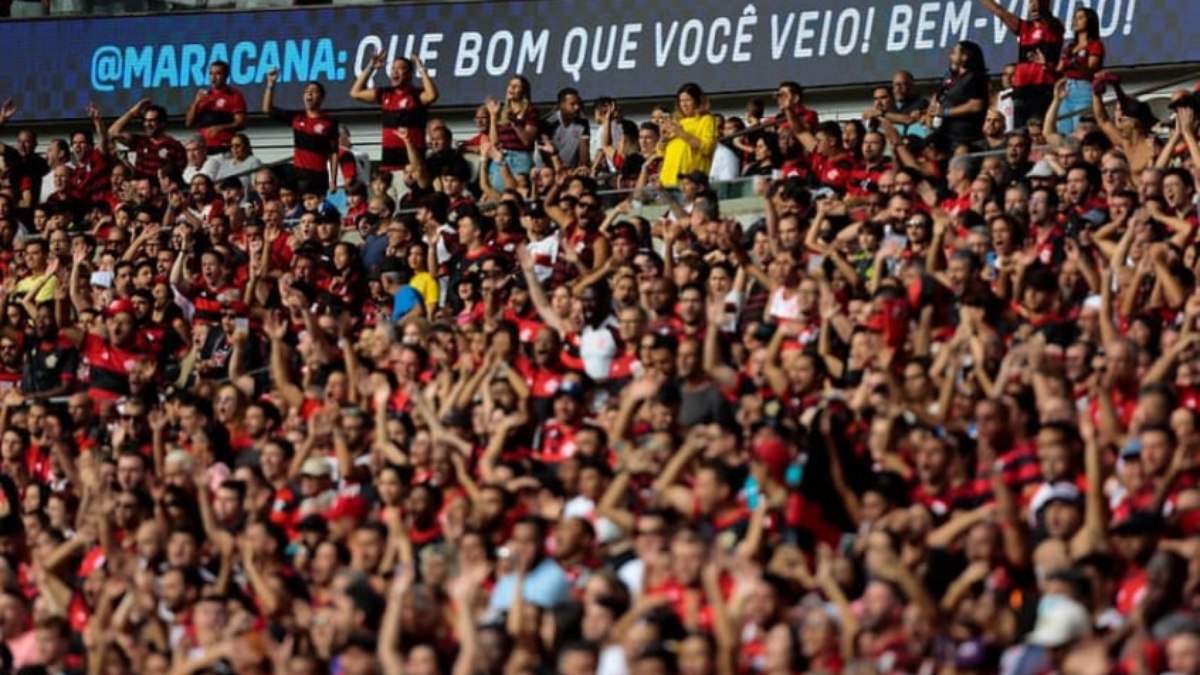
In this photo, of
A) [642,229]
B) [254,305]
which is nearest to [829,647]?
[642,229]

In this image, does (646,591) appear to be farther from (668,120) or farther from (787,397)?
(668,120)

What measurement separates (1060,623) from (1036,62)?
389 inches

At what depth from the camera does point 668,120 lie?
2148 centimetres

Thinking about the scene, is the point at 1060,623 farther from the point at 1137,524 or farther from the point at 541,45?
the point at 541,45

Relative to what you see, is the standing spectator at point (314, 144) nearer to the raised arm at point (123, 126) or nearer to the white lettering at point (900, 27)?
the raised arm at point (123, 126)

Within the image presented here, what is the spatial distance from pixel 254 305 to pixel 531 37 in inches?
266

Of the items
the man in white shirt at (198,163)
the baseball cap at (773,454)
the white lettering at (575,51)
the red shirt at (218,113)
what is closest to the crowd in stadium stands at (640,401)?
the baseball cap at (773,454)

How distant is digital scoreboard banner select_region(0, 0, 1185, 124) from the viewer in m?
24.2

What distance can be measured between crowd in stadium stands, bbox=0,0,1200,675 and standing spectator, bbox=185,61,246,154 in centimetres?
155

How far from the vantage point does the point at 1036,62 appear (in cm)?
2117

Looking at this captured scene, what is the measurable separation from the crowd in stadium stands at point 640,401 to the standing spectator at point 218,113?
5.07 feet

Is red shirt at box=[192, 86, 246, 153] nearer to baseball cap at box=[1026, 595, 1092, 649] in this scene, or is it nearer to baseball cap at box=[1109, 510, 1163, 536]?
baseball cap at box=[1109, 510, 1163, 536]

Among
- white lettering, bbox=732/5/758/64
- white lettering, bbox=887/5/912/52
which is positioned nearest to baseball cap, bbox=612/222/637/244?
white lettering, bbox=887/5/912/52

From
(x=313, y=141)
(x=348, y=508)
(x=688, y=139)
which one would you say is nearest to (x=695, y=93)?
(x=688, y=139)
